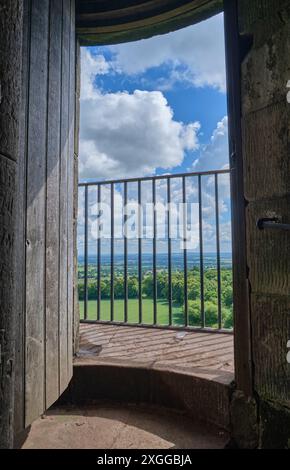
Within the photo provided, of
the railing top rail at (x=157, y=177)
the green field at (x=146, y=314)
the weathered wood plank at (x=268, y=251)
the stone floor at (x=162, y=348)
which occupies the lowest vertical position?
the stone floor at (x=162, y=348)

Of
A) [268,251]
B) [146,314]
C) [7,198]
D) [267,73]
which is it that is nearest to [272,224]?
[268,251]

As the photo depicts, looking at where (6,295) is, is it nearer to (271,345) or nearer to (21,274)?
(21,274)

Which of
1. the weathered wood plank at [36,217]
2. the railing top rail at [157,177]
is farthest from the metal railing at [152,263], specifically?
the weathered wood plank at [36,217]

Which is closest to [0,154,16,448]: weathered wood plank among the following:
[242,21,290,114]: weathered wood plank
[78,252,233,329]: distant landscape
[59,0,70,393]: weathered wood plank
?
A: [59,0,70,393]: weathered wood plank

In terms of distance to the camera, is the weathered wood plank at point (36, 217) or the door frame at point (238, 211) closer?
the weathered wood plank at point (36, 217)

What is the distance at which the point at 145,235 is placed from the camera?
3018 millimetres

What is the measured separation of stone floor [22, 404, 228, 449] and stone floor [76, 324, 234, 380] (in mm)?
286

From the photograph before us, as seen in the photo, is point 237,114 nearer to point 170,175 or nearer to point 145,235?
point 170,175

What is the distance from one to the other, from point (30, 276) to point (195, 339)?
5.47 ft

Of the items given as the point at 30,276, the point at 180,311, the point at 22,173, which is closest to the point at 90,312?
the point at 180,311

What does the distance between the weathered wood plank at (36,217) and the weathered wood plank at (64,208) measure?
0.18 metres

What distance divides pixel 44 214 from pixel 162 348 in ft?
4.69

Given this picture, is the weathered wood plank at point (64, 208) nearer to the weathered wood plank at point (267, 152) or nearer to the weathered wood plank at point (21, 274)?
the weathered wood plank at point (21, 274)

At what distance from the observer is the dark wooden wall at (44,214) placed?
4.09ft
